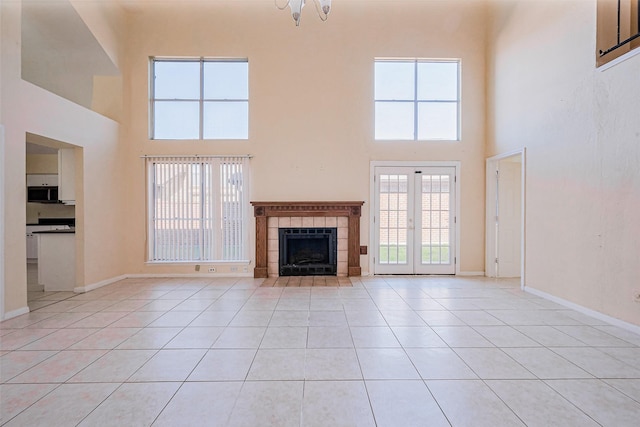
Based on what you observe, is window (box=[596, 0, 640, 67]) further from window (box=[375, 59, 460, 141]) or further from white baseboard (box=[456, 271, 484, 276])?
white baseboard (box=[456, 271, 484, 276])

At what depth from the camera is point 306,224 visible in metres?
5.70

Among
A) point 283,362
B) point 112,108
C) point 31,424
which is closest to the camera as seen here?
point 31,424

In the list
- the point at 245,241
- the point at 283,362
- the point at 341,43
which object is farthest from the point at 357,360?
the point at 341,43

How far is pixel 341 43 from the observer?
576 centimetres

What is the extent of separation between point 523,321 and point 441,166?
3182 mm

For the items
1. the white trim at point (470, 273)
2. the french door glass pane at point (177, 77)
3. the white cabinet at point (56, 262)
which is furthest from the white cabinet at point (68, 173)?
the white trim at point (470, 273)

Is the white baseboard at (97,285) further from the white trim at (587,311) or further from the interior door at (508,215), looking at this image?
the interior door at (508,215)

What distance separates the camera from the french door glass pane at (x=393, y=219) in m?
5.84

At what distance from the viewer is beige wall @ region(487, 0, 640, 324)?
3.18 m

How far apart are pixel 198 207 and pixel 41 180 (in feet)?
15.9

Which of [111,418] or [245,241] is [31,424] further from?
[245,241]

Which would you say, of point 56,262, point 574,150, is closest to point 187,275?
point 56,262

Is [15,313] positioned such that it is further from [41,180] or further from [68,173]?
[41,180]

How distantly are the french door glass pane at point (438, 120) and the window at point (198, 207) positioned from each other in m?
3.34
